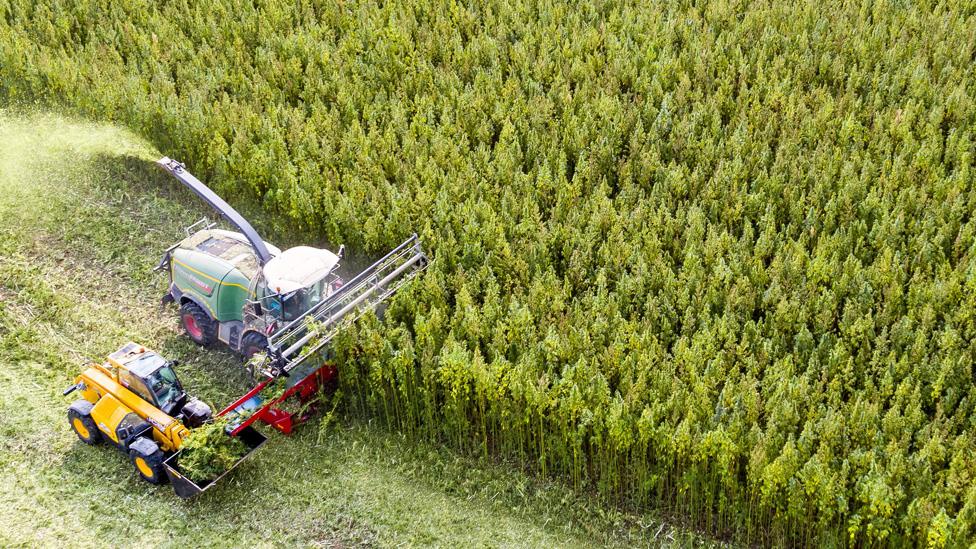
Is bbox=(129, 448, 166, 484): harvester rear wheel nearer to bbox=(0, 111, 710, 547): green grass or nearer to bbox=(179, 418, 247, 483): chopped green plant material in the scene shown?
bbox=(0, 111, 710, 547): green grass

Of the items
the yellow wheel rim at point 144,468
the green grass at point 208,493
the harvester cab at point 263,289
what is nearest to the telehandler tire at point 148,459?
the yellow wheel rim at point 144,468

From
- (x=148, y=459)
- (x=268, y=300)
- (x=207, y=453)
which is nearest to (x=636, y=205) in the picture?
(x=268, y=300)

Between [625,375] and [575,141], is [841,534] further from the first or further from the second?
[575,141]

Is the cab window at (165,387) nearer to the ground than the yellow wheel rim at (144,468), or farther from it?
farther from it

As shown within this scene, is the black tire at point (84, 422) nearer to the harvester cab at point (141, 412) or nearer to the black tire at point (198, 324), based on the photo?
the harvester cab at point (141, 412)

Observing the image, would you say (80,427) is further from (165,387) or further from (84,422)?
(165,387)

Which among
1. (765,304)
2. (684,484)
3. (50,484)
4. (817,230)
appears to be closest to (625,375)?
(684,484)
